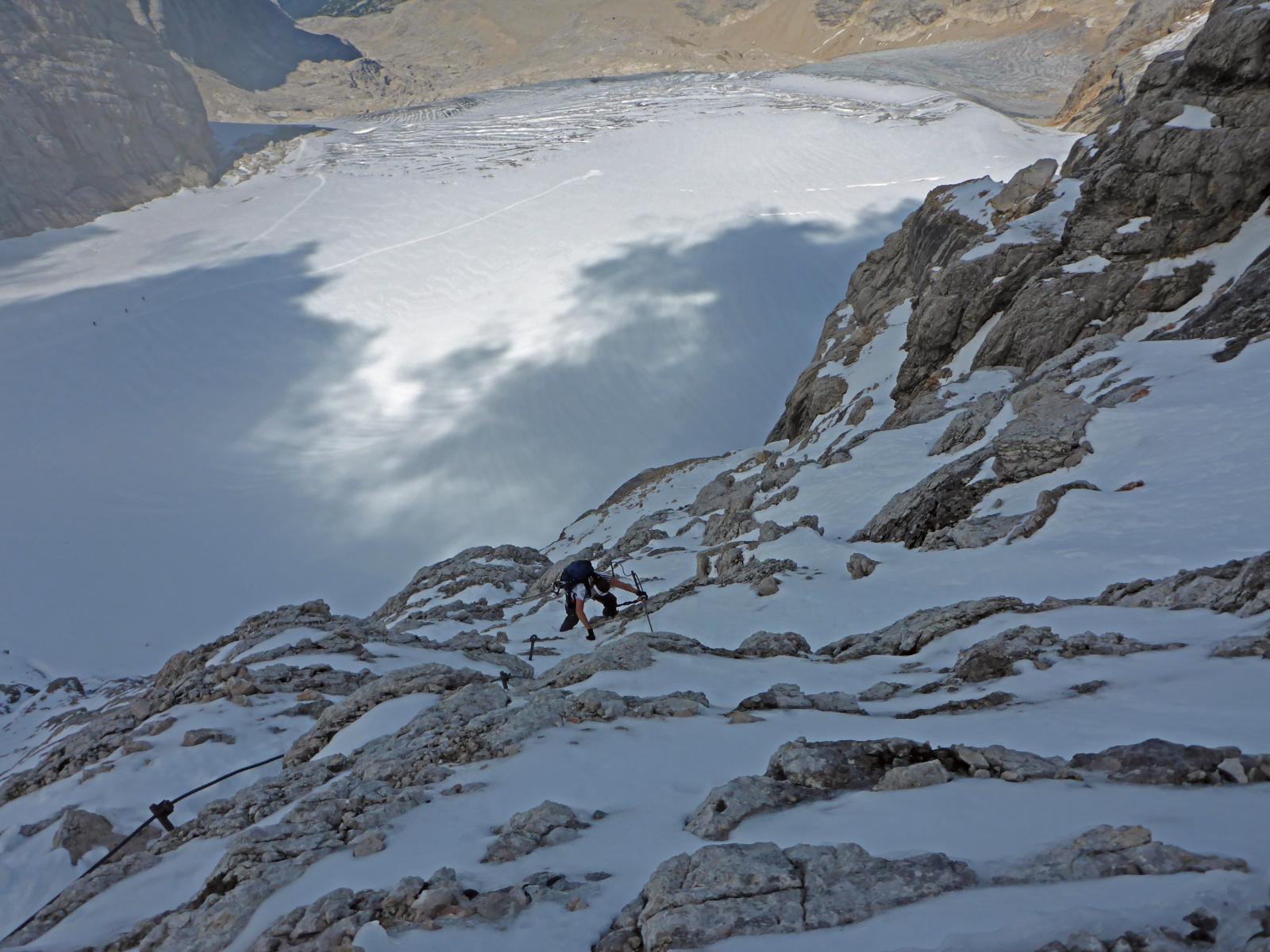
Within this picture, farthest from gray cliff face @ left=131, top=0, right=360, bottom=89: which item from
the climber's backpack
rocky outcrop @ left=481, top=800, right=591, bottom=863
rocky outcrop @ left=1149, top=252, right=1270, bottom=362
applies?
rocky outcrop @ left=481, top=800, right=591, bottom=863

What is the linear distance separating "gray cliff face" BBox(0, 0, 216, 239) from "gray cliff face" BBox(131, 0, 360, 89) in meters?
27.8

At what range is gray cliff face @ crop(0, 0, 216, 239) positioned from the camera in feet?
208

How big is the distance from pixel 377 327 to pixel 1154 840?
173ft

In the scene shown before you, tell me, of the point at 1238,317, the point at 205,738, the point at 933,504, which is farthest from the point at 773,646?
the point at 1238,317

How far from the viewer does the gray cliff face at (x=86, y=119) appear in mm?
63531

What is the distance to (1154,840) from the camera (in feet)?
10.2

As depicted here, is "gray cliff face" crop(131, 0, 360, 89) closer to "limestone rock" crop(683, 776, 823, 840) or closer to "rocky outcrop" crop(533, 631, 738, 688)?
"rocky outcrop" crop(533, 631, 738, 688)

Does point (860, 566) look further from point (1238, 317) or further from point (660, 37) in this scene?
point (660, 37)

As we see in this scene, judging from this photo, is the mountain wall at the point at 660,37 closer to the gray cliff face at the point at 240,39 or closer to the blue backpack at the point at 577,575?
the gray cliff face at the point at 240,39

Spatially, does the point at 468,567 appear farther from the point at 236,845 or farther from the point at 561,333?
the point at 561,333

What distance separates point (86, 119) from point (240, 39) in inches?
2257

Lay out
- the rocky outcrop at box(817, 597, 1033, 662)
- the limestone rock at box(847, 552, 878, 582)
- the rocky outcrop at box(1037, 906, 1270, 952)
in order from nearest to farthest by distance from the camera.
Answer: the rocky outcrop at box(1037, 906, 1270, 952) < the rocky outcrop at box(817, 597, 1033, 662) < the limestone rock at box(847, 552, 878, 582)

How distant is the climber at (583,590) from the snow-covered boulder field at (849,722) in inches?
13.4

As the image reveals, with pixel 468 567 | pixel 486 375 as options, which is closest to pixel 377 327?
pixel 486 375
